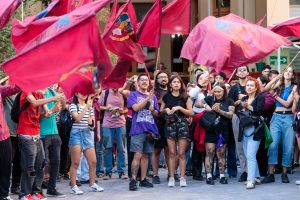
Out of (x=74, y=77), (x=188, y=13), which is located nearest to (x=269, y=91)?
(x=188, y=13)

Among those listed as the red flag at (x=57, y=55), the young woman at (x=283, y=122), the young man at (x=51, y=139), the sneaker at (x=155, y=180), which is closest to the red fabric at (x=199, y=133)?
the sneaker at (x=155, y=180)

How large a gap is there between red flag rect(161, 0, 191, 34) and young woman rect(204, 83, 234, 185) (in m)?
1.84

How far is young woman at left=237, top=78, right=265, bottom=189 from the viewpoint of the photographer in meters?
11.4

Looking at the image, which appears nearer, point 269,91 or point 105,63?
point 105,63

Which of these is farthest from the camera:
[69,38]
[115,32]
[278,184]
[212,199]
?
[278,184]

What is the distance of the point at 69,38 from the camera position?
692 cm

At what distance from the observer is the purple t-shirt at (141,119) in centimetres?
1129

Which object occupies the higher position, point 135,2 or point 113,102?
point 135,2

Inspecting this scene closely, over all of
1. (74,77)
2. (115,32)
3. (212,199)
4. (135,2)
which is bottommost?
(212,199)

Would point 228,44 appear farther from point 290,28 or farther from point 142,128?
point 142,128

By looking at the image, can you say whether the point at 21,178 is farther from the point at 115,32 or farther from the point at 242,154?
the point at 242,154

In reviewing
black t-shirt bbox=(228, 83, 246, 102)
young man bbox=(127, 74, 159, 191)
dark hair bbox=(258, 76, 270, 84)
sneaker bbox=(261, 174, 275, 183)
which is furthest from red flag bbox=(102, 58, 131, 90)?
dark hair bbox=(258, 76, 270, 84)

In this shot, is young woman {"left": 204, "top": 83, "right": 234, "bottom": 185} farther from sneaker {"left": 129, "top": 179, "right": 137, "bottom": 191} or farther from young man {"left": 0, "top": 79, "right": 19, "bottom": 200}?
young man {"left": 0, "top": 79, "right": 19, "bottom": 200}

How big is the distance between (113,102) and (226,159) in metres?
2.36
